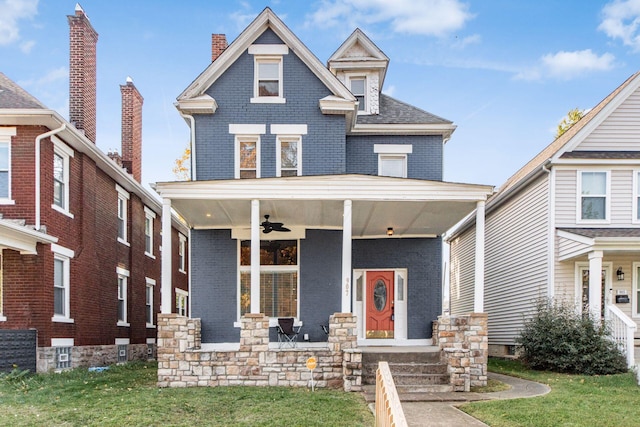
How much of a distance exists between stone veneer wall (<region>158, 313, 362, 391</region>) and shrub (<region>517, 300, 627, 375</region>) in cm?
482

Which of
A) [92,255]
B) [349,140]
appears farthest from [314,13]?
[92,255]

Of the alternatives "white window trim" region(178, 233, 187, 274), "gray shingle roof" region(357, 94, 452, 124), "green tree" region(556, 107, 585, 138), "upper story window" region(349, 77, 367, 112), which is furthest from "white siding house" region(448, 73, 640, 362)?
"white window trim" region(178, 233, 187, 274)

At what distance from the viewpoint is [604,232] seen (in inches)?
526

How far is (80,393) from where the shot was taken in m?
9.13

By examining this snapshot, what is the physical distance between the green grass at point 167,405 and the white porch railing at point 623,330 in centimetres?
631

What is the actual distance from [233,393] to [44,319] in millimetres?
5294

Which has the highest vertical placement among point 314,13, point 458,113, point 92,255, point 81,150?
point 314,13

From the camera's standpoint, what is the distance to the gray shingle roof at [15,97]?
39.3 feet

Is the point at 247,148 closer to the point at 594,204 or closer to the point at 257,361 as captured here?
the point at 257,361

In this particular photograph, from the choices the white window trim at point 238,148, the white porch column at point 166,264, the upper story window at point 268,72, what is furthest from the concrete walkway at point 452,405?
the upper story window at point 268,72

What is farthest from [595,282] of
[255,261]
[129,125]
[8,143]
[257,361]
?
[129,125]

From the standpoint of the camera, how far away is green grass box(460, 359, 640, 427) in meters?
7.22

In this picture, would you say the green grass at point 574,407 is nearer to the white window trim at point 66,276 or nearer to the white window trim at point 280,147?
the white window trim at point 280,147

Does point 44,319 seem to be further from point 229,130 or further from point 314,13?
point 314,13
